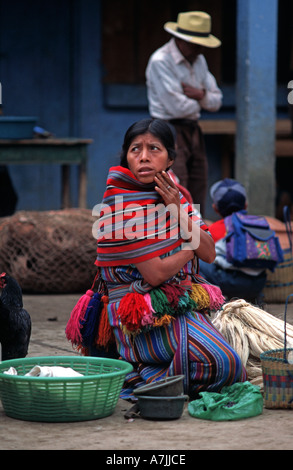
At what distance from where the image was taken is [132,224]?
3963 millimetres

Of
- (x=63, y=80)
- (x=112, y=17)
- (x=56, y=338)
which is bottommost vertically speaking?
(x=56, y=338)

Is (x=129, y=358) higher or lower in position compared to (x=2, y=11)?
lower

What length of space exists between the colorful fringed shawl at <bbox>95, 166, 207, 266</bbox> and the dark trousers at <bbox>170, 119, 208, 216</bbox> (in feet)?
11.4

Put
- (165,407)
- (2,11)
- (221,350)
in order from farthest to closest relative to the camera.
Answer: (2,11), (221,350), (165,407)

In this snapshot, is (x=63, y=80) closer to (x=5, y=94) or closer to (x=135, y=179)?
(x=5, y=94)

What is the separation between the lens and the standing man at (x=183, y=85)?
7.47 m

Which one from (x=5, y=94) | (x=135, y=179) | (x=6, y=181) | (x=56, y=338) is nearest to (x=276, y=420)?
(x=135, y=179)

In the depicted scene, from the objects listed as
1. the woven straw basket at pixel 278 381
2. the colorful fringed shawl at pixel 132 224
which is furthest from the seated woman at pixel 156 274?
the woven straw basket at pixel 278 381

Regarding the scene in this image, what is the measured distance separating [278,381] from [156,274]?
0.70 m

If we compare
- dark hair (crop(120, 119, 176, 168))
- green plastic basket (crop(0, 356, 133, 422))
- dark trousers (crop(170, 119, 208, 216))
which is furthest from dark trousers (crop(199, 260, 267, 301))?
green plastic basket (crop(0, 356, 133, 422))

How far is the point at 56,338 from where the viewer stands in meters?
5.21

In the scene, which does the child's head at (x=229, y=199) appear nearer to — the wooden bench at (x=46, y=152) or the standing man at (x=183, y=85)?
the standing man at (x=183, y=85)

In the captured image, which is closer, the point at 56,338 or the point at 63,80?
the point at 56,338

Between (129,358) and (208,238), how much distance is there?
0.65 meters
